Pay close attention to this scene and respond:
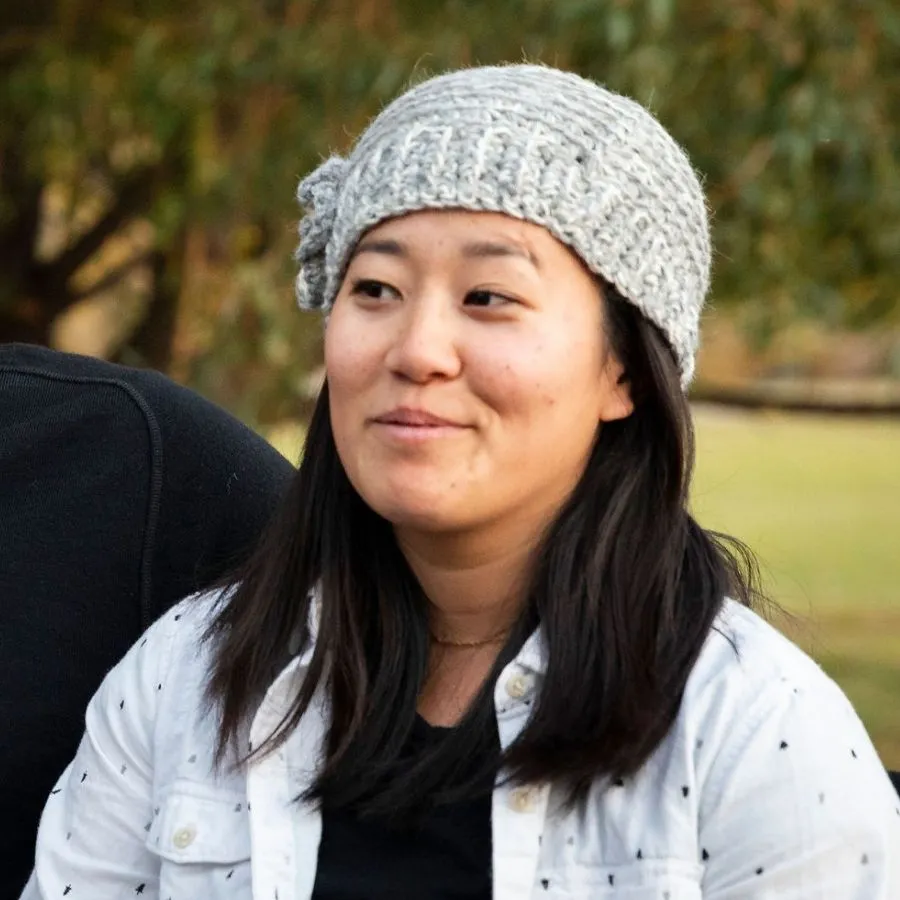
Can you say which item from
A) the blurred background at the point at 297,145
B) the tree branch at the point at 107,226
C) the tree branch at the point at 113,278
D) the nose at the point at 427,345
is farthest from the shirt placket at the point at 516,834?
the tree branch at the point at 113,278

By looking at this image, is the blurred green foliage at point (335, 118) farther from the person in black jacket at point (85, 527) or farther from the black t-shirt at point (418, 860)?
the black t-shirt at point (418, 860)

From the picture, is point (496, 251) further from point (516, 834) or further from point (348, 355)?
point (516, 834)

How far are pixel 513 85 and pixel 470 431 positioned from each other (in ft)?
1.31

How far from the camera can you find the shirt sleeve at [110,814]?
2199 millimetres

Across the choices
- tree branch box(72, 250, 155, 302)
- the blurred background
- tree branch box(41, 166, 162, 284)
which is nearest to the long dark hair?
the blurred background

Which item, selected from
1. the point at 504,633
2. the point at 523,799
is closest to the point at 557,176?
the point at 504,633

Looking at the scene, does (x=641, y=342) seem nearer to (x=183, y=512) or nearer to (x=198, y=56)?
(x=183, y=512)

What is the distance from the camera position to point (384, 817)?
2014 mm

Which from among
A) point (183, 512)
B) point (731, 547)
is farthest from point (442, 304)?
point (183, 512)

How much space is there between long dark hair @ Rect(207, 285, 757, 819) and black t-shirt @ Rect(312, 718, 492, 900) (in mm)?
27

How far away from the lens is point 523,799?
194 cm

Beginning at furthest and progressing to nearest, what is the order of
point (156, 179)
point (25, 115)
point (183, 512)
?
1. point (156, 179)
2. point (25, 115)
3. point (183, 512)

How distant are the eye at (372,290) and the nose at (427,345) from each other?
0.18 feet

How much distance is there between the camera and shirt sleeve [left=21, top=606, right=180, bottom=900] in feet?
7.22
